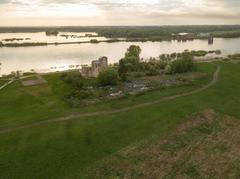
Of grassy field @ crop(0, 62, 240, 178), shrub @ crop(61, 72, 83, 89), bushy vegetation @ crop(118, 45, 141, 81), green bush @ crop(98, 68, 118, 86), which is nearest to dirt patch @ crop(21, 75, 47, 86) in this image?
grassy field @ crop(0, 62, 240, 178)

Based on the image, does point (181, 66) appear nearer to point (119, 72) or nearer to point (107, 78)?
point (119, 72)

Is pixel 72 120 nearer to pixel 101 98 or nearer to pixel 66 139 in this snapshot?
pixel 66 139

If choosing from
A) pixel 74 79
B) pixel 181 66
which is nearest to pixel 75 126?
pixel 74 79

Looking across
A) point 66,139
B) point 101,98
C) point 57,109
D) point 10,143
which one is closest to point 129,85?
point 101,98

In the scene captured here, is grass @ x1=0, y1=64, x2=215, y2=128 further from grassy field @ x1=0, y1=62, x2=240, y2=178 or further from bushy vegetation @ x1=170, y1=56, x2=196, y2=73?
bushy vegetation @ x1=170, y1=56, x2=196, y2=73

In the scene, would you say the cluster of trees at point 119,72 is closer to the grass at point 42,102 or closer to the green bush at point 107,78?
the green bush at point 107,78

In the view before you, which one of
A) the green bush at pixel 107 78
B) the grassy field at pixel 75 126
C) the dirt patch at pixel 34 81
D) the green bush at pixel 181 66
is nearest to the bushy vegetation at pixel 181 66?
the green bush at pixel 181 66
